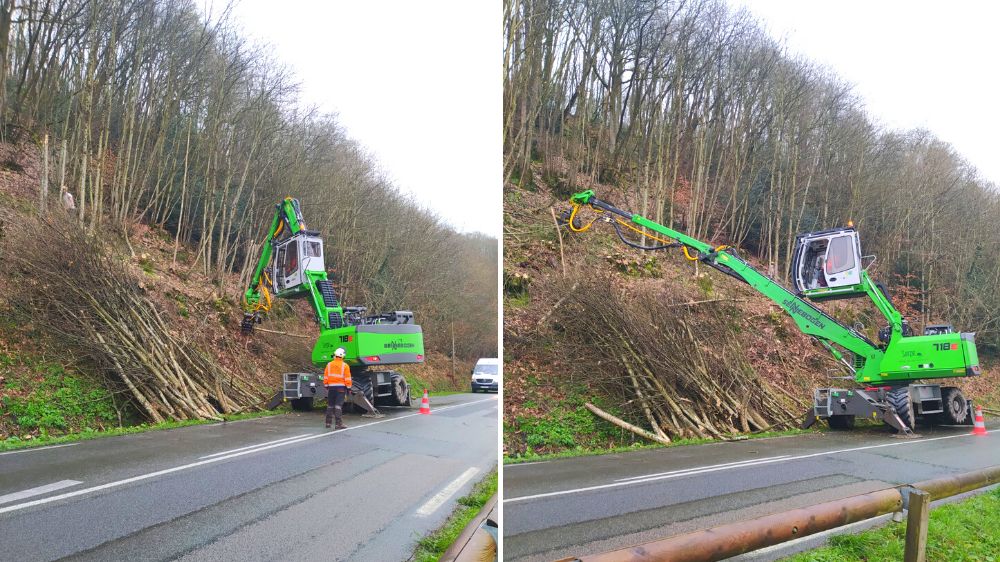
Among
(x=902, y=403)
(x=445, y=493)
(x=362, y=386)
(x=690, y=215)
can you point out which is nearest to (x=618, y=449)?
(x=690, y=215)

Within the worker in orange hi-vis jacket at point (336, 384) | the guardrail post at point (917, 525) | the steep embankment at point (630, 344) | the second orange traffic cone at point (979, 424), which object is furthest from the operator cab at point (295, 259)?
the second orange traffic cone at point (979, 424)

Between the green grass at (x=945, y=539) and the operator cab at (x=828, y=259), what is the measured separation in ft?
4.46

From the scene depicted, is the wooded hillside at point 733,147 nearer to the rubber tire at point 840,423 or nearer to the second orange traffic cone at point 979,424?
the second orange traffic cone at point 979,424

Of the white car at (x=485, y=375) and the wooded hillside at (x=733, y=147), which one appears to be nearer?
the wooded hillside at (x=733, y=147)

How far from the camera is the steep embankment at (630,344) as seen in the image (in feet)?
7.09

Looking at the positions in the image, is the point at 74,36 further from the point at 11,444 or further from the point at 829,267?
the point at 829,267

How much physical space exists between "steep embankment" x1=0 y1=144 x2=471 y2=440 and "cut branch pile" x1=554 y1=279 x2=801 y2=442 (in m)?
1.40

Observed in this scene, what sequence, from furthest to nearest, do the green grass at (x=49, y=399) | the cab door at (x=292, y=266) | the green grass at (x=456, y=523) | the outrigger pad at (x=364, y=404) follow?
1. the outrigger pad at (x=364, y=404)
2. the cab door at (x=292, y=266)
3. the green grass at (x=456, y=523)
4. the green grass at (x=49, y=399)

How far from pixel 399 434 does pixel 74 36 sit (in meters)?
3.86

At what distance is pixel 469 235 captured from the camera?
3086 millimetres

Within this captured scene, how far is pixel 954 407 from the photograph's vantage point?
365 centimetres

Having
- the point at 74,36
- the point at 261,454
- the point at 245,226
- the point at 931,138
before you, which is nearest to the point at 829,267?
the point at 931,138

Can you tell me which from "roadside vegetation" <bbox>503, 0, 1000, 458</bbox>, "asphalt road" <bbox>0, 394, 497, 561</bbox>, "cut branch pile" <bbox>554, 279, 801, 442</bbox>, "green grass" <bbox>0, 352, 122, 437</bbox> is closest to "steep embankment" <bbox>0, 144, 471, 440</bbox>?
"green grass" <bbox>0, 352, 122, 437</bbox>

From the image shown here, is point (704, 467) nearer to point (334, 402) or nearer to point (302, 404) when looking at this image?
point (302, 404)
